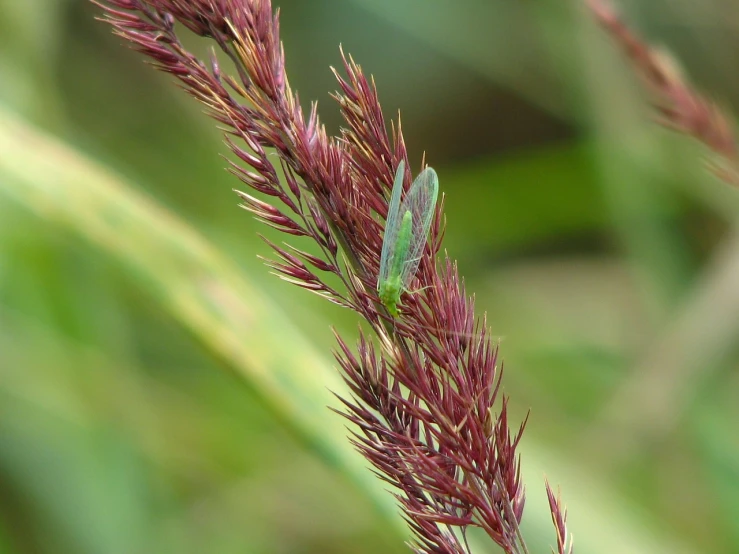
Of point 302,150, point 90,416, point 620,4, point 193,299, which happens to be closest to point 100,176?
point 193,299

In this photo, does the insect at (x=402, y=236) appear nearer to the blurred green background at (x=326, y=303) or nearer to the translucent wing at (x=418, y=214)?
the translucent wing at (x=418, y=214)

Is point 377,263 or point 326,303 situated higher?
point 326,303

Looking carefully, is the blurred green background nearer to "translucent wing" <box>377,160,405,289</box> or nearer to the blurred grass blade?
the blurred grass blade

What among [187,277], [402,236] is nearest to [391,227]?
[402,236]

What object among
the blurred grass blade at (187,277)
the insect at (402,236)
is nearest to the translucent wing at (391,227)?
the insect at (402,236)

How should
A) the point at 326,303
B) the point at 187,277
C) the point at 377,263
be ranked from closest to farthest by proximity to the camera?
the point at 377,263 → the point at 187,277 → the point at 326,303

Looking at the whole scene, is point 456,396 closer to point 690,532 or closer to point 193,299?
point 193,299

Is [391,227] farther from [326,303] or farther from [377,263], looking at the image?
[326,303]
